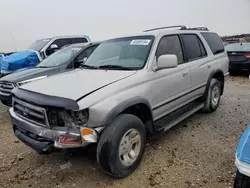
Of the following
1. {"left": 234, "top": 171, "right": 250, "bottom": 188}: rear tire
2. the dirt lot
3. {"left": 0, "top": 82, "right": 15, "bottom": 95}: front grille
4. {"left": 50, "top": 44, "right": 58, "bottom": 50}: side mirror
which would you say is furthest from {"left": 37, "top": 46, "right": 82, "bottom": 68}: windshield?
{"left": 234, "top": 171, "right": 250, "bottom": 188}: rear tire

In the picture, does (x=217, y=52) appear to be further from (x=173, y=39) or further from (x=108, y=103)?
(x=108, y=103)

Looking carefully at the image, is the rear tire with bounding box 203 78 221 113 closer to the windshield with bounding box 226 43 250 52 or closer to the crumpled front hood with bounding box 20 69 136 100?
the crumpled front hood with bounding box 20 69 136 100

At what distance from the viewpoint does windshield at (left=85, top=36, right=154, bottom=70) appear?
143 inches

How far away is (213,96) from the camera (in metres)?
5.39

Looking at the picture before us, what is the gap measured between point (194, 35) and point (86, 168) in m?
3.35

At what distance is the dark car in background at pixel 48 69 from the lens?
18.1 feet

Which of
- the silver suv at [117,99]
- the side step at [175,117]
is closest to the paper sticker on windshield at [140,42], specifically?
the silver suv at [117,99]

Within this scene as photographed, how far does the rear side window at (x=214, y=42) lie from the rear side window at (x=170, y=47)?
3.94ft

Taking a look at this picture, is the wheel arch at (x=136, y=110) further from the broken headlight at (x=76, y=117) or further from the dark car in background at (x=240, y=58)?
the dark car in background at (x=240, y=58)

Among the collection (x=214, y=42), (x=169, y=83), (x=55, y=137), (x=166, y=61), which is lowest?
(x=55, y=137)

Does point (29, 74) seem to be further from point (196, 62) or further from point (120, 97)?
point (196, 62)

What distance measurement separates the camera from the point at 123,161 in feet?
10.00

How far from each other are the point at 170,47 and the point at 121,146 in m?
2.02

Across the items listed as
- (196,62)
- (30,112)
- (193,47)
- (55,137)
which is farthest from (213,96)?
(30,112)
